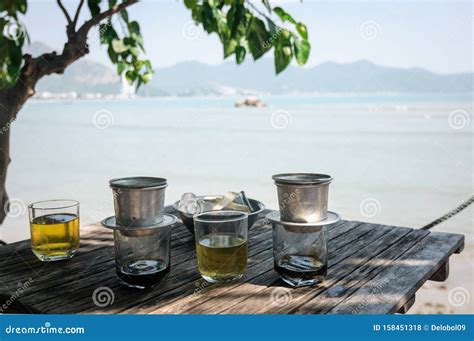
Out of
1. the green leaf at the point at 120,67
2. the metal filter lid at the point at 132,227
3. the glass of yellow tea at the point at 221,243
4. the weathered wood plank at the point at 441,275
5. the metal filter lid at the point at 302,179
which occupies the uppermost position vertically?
the green leaf at the point at 120,67

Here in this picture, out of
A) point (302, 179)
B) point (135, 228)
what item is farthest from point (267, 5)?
point (135, 228)

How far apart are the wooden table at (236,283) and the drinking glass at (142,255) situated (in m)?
0.03

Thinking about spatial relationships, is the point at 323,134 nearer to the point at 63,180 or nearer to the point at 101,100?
the point at 63,180

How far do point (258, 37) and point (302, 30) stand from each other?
19cm

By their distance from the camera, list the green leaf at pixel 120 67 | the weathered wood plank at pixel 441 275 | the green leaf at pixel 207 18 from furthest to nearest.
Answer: the green leaf at pixel 120 67 < the weathered wood plank at pixel 441 275 < the green leaf at pixel 207 18

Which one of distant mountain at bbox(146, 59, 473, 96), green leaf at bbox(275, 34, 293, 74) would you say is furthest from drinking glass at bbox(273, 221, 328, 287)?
distant mountain at bbox(146, 59, 473, 96)

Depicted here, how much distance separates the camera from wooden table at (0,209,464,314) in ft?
3.96

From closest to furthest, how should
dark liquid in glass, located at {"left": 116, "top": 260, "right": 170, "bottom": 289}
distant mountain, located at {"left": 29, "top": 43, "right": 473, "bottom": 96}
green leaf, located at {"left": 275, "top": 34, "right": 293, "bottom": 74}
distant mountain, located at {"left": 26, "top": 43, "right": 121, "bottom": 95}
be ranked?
dark liquid in glass, located at {"left": 116, "top": 260, "right": 170, "bottom": 289}, green leaf, located at {"left": 275, "top": 34, "right": 293, "bottom": 74}, distant mountain, located at {"left": 26, "top": 43, "right": 121, "bottom": 95}, distant mountain, located at {"left": 29, "top": 43, "right": 473, "bottom": 96}

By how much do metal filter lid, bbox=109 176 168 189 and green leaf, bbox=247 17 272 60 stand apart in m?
0.49

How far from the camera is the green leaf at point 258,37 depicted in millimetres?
1471

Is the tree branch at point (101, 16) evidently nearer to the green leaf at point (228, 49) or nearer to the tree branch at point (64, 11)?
the tree branch at point (64, 11)

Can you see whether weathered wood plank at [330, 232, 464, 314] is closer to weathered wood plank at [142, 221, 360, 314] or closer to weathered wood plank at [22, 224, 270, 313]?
weathered wood plank at [142, 221, 360, 314]

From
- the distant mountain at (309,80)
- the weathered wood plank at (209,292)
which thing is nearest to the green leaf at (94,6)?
the weathered wood plank at (209,292)

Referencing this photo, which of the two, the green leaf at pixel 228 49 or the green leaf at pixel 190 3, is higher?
the green leaf at pixel 190 3
